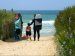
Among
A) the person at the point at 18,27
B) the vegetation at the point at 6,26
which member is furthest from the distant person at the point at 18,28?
the vegetation at the point at 6,26

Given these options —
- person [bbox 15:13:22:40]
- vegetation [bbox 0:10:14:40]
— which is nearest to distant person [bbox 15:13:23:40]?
person [bbox 15:13:22:40]

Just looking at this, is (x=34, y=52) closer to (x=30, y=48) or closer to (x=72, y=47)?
(x=30, y=48)

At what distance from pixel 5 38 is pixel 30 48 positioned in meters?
4.95

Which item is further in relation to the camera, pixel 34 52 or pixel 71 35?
pixel 34 52

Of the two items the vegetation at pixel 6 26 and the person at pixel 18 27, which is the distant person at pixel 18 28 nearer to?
the person at pixel 18 27

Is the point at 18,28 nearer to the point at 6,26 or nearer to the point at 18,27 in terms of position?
the point at 18,27

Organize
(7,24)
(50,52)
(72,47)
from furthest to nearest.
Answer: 1. (7,24)
2. (50,52)
3. (72,47)

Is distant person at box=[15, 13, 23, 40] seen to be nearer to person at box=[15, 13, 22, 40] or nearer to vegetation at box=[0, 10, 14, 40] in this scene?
person at box=[15, 13, 22, 40]

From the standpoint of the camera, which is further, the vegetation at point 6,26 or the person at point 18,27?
the person at point 18,27

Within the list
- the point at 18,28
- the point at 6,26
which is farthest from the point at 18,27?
the point at 6,26

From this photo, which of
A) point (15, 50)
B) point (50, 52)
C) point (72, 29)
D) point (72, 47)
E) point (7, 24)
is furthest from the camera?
point (7, 24)

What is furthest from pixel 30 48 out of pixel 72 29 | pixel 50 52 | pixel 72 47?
pixel 72 47

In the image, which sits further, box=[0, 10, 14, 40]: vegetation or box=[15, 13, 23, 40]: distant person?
box=[15, 13, 23, 40]: distant person

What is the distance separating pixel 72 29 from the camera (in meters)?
12.4
